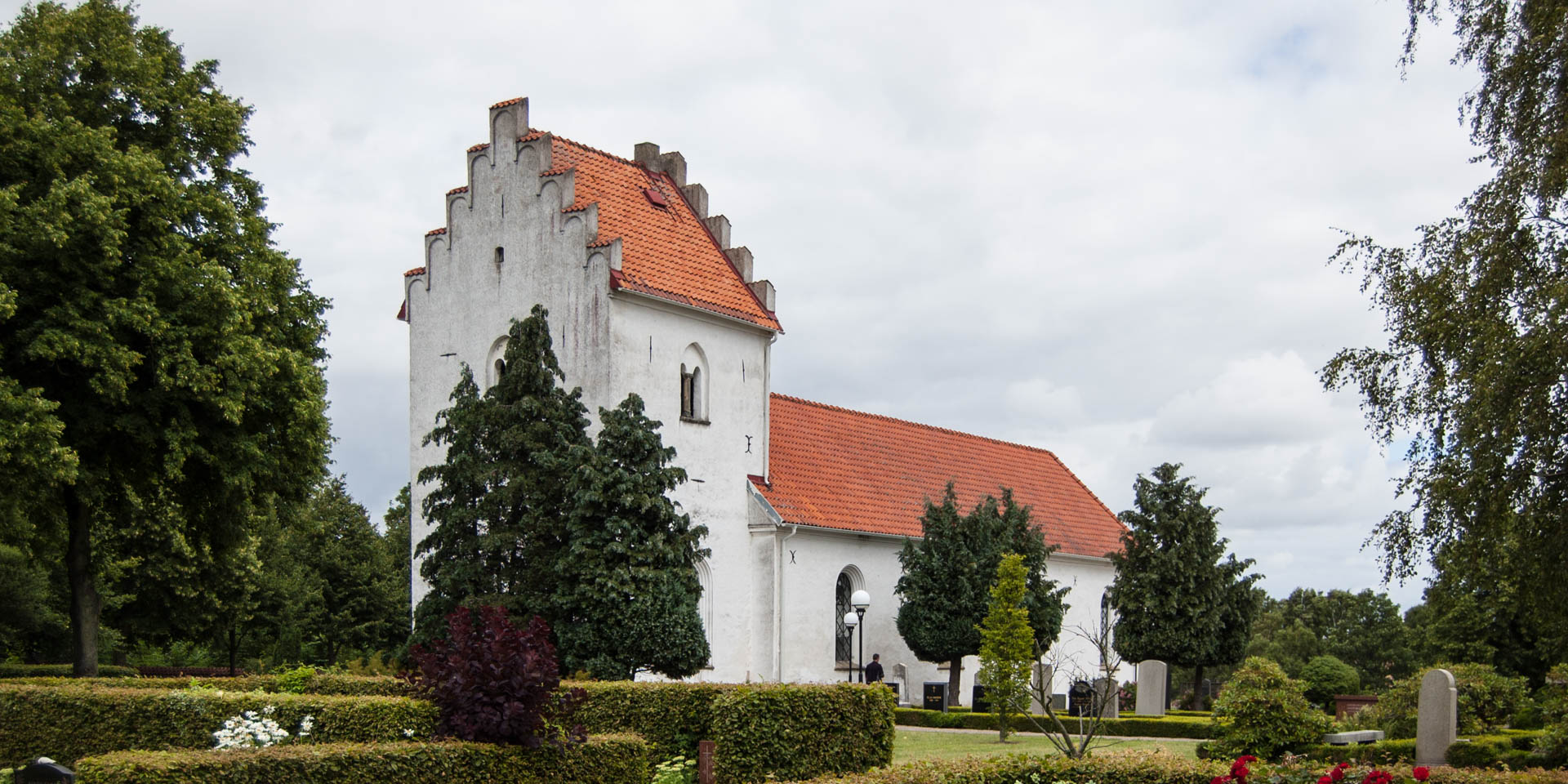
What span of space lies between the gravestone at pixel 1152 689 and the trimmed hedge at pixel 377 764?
705 inches

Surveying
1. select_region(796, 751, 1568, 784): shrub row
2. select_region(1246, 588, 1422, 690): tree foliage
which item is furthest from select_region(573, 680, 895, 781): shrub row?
select_region(1246, 588, 1422, 690): tree foliage

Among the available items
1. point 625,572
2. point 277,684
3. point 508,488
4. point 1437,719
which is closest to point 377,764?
point 277,684

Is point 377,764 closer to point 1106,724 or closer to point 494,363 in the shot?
point 494,363

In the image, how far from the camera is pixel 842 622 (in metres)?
31.3

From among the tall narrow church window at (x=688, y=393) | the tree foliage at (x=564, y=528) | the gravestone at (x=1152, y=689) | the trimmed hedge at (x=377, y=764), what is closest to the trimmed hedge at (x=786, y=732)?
the trimmed hedge at (x=377, y=764)

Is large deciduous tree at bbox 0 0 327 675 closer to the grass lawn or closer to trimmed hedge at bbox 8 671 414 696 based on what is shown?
trimmed hedge at bbox 8 671 414 696

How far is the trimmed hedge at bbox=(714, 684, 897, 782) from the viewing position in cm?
1491

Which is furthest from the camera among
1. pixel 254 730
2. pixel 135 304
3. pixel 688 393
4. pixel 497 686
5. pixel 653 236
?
pixel 653 236

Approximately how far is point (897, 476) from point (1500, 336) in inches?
817

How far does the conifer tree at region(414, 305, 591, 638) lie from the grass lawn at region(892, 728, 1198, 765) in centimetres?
665

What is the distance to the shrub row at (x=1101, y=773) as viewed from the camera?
1095 cm

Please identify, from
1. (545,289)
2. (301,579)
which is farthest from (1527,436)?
(301,579)

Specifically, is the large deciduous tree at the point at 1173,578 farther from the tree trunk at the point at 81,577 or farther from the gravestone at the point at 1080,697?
the tree trunk at the point at 81,577

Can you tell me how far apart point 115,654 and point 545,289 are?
2527 centimetres
